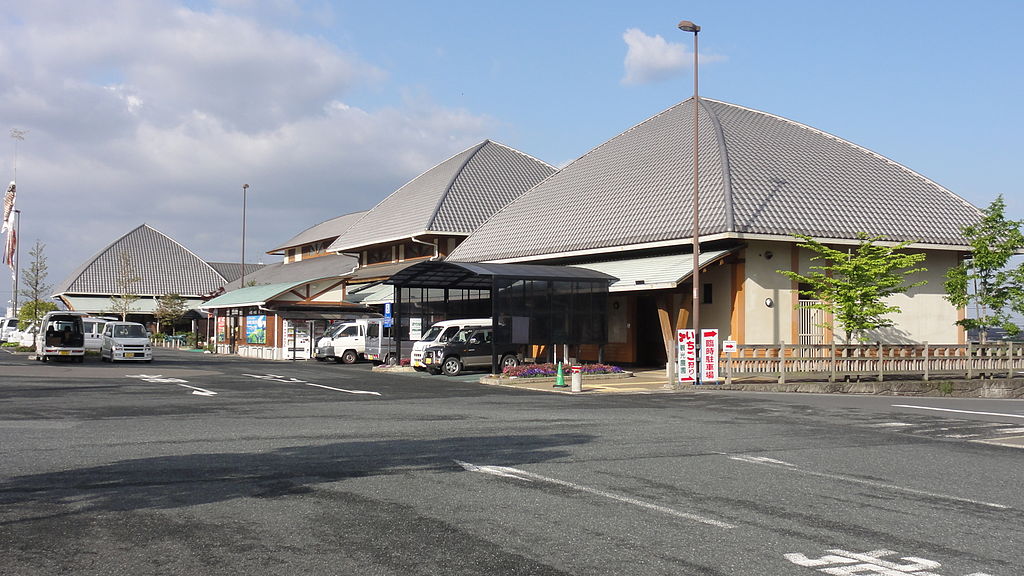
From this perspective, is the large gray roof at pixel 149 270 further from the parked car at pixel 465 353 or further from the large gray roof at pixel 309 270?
the parked car at pixel 465 353

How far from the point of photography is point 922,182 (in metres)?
36.2

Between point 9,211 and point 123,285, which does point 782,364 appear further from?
point 123,285

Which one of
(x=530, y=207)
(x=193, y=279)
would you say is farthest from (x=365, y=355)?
(x=193, y=279)

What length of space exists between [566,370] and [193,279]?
238ft

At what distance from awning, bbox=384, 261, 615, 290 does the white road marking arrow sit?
18194 millimetres

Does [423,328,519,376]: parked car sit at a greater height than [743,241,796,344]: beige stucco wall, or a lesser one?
lesser

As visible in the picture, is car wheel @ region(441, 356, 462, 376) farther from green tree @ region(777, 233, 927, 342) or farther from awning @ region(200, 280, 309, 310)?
awning @ region(200, 280, 309, 310)

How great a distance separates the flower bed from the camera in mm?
27609

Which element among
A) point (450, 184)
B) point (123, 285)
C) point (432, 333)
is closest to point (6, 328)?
point (123, 285)

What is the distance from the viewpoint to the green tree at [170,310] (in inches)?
2970

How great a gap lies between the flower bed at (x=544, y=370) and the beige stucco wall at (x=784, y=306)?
511 cm

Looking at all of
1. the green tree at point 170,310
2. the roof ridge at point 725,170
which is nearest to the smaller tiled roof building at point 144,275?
the green tree at point 170,310

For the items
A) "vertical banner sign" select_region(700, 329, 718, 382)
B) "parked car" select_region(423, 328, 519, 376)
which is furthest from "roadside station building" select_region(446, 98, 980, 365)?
"parked car" select_region(423, 328, 519, 376)

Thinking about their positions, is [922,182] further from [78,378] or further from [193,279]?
[193,279]
